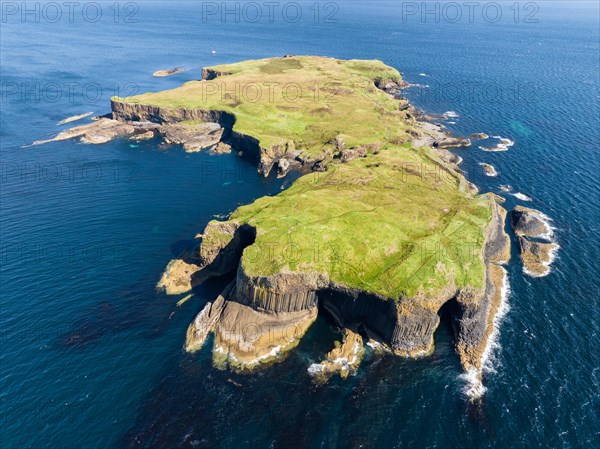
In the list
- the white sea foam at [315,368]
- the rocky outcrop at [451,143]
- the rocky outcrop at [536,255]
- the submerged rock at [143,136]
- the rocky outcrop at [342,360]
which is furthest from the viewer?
the submerged rock at [143,136]

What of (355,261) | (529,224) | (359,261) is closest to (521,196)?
(529,224)

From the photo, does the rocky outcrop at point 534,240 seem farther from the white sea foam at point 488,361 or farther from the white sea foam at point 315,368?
the white sea foam at point 315,368

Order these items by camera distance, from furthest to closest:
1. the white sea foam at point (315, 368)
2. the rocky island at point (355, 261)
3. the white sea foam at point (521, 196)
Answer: the white sea foam at point (521, 196) < the rocky island at point (355, 261) < the white sea foam at point (315, 368)

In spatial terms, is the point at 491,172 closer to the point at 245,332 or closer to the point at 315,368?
the point at 315,368

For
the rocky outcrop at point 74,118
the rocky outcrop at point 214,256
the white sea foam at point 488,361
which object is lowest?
the white sea foam at point 488,361

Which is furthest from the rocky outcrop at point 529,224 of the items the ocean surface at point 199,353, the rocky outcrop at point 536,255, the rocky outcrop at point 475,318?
the rocky outcrop at point 475,318

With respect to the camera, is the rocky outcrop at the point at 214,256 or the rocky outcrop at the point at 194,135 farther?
the rocky outcrop at the point at 194,135
